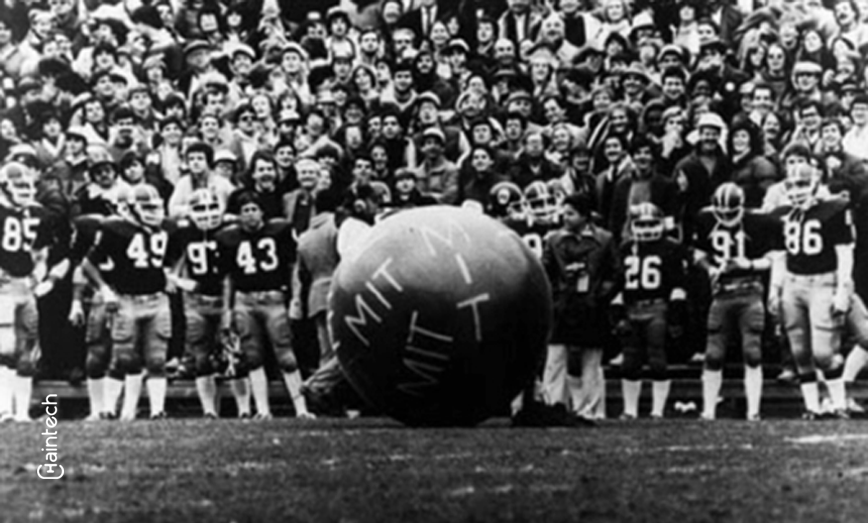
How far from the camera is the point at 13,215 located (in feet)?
33.3

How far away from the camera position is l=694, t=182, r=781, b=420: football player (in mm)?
9656

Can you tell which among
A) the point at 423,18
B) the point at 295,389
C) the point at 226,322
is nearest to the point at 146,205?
the point at 226,322

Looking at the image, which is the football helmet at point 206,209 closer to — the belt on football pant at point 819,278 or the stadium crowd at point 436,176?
the stadium crowd at point 436,176

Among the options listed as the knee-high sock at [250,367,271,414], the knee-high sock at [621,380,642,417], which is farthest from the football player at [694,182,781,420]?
the knee-high sock at [250,367,271,414]

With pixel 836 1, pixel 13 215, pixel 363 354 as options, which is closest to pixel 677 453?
pixel 363 354

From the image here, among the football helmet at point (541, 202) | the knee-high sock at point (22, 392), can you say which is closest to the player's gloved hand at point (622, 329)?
the football helmet at point (541, 202)

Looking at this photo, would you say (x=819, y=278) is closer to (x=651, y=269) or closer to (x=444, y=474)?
(x=651, y=269)

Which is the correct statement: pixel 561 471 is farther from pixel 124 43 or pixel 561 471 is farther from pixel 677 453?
pixel 124 43

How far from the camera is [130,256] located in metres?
10.2

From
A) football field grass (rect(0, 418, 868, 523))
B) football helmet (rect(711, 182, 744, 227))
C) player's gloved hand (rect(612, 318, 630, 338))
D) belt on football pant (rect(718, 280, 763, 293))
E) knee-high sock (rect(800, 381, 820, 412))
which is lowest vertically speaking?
knee-high sock (rect(800, 381, 820, 412))

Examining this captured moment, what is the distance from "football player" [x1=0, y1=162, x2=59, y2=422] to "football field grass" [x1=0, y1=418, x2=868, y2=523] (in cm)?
131

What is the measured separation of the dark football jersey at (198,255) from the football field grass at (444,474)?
4.88 ft

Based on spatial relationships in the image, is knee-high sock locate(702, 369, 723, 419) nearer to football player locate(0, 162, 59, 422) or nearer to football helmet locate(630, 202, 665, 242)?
football helmet locate(630, 202, 665, 242)

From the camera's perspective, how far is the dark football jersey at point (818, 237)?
969 centimetres
